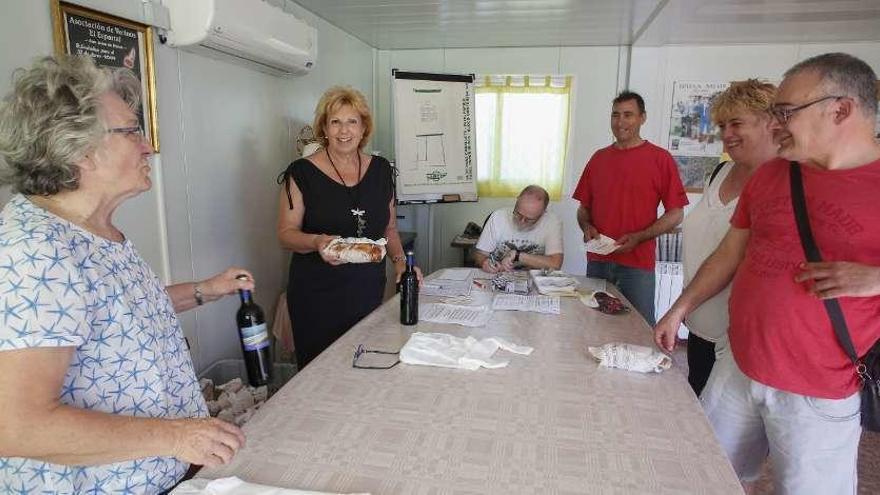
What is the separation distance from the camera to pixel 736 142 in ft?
5.82

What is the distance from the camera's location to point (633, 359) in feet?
4.53

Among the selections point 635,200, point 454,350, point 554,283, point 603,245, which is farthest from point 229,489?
point 635,200

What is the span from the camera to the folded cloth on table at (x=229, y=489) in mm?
836

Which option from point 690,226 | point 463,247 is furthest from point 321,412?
→ point 463,247

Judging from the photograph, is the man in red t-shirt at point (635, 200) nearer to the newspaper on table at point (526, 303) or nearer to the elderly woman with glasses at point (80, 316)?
the newspaper on table at point (526, 303)

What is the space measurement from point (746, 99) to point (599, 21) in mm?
2188

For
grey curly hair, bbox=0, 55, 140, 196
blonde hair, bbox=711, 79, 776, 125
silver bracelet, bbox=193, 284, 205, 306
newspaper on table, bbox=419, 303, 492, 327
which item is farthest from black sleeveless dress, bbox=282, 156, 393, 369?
blonde hair, bbox=711, 79, 776, 125

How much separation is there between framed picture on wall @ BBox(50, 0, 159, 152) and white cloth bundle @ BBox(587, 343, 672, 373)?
5.88ft

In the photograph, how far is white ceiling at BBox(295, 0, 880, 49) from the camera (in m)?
3.20

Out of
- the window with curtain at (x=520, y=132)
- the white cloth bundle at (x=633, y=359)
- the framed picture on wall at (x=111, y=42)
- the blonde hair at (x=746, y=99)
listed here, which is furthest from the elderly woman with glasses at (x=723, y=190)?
the window with curtain at (x=520, y=132)

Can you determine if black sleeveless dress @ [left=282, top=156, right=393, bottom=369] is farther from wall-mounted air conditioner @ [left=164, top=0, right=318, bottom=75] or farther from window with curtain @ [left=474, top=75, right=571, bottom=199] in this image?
window with curtain @ [left=474, top=75, right=571, bottom=199]

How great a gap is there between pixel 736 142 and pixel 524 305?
949 millimetres

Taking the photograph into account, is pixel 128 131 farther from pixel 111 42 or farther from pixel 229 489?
pixel 111 42

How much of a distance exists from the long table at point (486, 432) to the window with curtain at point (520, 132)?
130 inches
